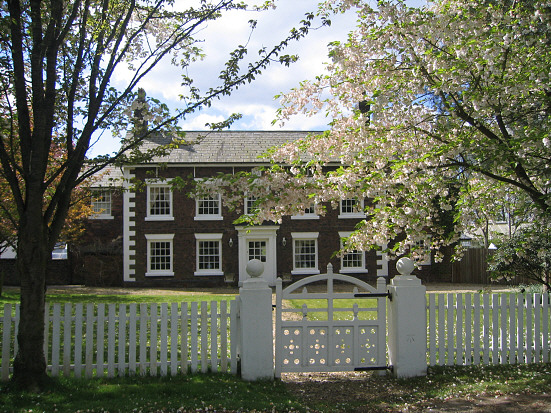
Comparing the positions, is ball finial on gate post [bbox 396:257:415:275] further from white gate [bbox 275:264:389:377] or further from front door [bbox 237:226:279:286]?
front door [bbox 237:226:279:286]

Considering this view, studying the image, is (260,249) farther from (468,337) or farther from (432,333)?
(432,333)

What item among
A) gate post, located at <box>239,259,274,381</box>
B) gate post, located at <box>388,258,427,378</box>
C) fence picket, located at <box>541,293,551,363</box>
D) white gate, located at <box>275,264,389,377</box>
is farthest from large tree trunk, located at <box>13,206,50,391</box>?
fence picket, located at <box>541,293,551,363</box>

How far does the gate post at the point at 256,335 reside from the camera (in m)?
6.48

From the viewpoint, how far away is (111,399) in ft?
18.4

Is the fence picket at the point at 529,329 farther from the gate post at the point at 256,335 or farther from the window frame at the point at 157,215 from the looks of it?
the window frame at the point at 157,215

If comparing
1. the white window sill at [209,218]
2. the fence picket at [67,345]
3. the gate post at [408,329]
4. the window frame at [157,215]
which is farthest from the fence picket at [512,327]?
the window frame at [157,215]

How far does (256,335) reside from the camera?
6.49 meters

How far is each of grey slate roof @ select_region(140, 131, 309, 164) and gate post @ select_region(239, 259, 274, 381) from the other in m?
16.5

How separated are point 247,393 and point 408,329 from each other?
2417mm

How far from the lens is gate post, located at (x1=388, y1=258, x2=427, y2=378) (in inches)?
263

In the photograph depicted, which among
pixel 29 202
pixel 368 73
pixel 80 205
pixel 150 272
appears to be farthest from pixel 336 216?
pixel 29 202

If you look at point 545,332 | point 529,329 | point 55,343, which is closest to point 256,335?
point 55,343

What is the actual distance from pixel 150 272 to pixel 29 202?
59.1 ft

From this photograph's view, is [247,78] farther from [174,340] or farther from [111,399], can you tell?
[111,399]
